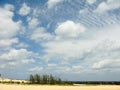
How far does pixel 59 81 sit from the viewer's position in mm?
84438

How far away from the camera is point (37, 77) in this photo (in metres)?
86.8

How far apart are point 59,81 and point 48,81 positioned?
397cm

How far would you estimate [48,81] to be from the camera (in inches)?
3290

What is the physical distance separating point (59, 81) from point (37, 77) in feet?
27.7

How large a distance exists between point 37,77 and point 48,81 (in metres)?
5.34
